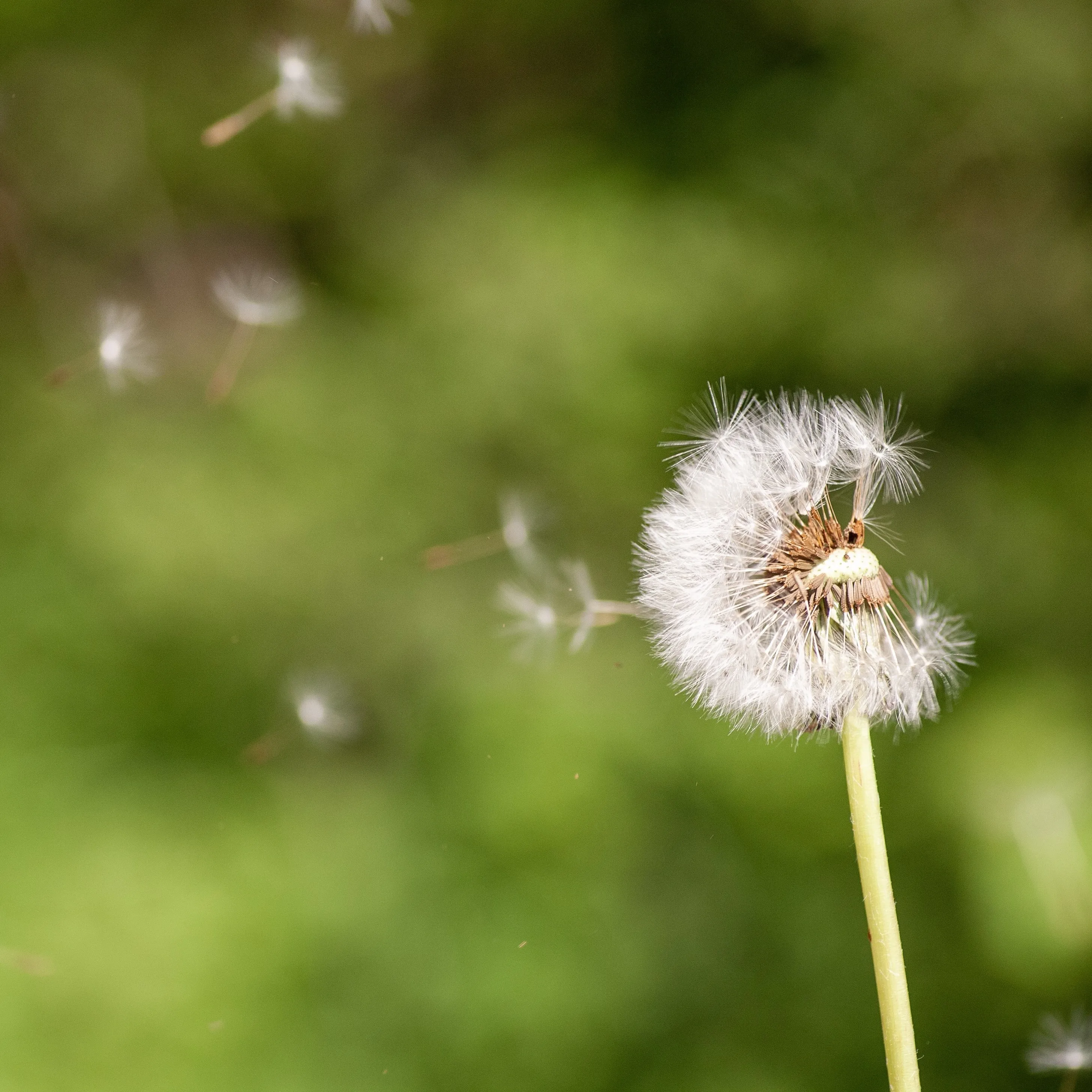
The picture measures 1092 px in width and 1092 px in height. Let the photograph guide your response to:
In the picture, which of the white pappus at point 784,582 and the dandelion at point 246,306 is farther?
the dandelion at point 246,306

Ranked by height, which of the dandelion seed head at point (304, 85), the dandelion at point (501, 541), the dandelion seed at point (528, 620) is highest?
the dandelion seed head at point (304, 85)

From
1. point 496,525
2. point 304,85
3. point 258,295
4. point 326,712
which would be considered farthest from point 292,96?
point 326,712

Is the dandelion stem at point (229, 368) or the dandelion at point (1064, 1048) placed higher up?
the dandelion stem at point (229, 368)

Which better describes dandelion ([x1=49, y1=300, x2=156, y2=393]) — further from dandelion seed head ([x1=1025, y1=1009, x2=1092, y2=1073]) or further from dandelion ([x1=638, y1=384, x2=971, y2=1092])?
dandelion seed head ([x1=1025, y1=1009, x2=1092, y2=1073])

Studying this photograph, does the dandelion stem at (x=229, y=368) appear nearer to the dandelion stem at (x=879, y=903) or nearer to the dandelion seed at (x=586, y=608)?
the dandelion seed at (x=586, y=608)

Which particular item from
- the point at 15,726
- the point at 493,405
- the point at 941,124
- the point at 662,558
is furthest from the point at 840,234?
the point at 15,726

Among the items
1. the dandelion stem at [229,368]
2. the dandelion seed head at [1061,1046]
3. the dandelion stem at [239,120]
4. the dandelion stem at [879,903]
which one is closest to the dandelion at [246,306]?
the dandelion stem at [229,368]

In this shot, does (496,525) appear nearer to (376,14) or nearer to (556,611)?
(556,611)
